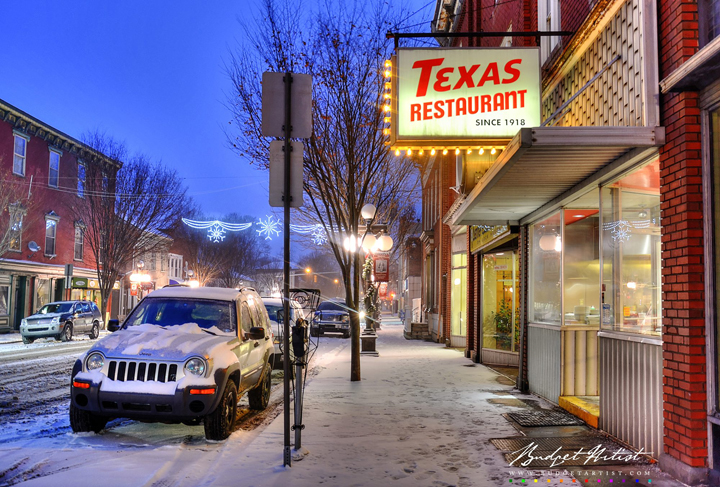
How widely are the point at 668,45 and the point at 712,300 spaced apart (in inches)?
97.0

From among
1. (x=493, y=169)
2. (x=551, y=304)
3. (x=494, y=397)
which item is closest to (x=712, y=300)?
(x=493, y=169)

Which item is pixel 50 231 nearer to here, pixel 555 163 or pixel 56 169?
pixel 56 169

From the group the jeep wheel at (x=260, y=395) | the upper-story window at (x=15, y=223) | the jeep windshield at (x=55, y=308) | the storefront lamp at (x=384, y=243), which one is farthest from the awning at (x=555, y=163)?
the upper-story window at (x=15, y=223)

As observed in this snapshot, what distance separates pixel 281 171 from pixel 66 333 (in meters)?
21.3

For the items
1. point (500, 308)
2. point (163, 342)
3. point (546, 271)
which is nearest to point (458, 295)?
point (500, 308)

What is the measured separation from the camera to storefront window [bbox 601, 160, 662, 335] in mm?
6305

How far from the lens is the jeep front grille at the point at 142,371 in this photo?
6578 millimetres

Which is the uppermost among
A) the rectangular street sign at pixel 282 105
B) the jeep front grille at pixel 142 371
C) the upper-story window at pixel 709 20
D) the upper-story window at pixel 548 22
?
the upper-story window at pixel 548 22

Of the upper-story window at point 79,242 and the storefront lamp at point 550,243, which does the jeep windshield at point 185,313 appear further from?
the upper-story window at point 79,242

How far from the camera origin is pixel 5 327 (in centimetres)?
2950

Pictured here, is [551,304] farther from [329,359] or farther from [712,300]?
[329,359]

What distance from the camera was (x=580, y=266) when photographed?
926 cm

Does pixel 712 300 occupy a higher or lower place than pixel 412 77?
lower

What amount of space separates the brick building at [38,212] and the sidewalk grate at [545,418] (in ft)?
79.5
